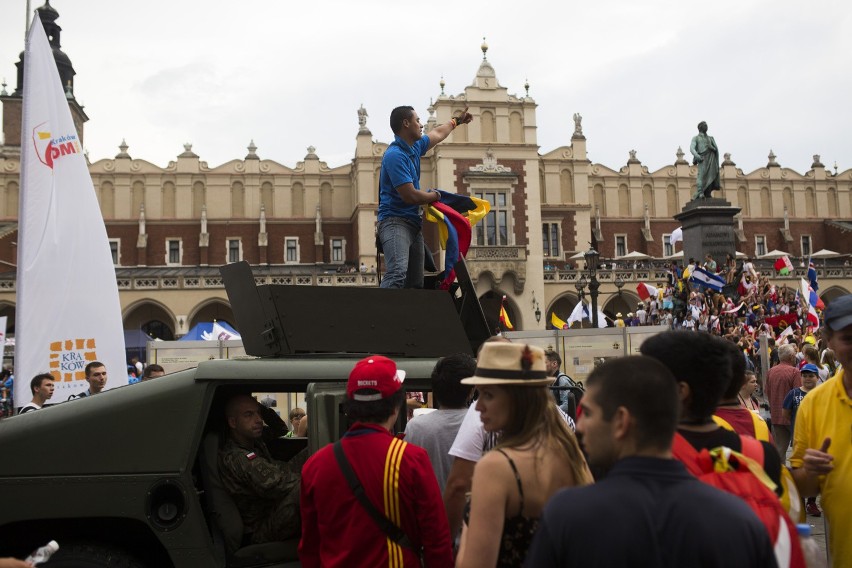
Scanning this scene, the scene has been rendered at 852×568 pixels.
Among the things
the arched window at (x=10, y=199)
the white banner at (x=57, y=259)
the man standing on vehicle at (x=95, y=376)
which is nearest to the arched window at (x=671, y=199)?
the arched window at (x=10, y=199)

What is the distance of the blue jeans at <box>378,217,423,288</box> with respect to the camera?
5387 millimetres

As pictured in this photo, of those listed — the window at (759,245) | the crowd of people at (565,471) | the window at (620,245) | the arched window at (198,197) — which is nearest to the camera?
the crowd of people at (565,471)

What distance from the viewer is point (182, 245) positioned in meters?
47.9

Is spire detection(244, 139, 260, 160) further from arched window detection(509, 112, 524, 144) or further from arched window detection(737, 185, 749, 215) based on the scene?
arched window detection(737, 185, 749, 215)

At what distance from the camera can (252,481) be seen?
3730mm

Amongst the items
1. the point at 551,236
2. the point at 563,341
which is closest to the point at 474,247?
the point at 551,236

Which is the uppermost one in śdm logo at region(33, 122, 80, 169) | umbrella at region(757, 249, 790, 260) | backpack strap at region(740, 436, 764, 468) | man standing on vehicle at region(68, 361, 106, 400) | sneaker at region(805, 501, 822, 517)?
umbrella at region(757, 249, 790, 260)

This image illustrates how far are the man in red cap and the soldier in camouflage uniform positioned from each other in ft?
1.93

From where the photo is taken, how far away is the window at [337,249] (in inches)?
1948

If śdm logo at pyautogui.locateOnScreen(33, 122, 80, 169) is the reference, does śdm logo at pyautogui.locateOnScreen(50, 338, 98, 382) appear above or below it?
below

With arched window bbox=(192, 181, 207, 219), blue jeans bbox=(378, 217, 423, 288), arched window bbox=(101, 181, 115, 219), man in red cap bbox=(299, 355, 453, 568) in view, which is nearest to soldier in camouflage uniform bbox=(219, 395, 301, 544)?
man in red cap bbox=(299, 355, 453, 568)

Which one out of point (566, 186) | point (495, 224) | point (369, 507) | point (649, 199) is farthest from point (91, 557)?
point (649, 199)

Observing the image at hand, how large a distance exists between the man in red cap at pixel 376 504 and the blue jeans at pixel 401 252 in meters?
2.24

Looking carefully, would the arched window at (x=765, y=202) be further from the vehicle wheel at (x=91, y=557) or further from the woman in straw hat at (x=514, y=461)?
the woman in straw hat at (x=514, y=461)
